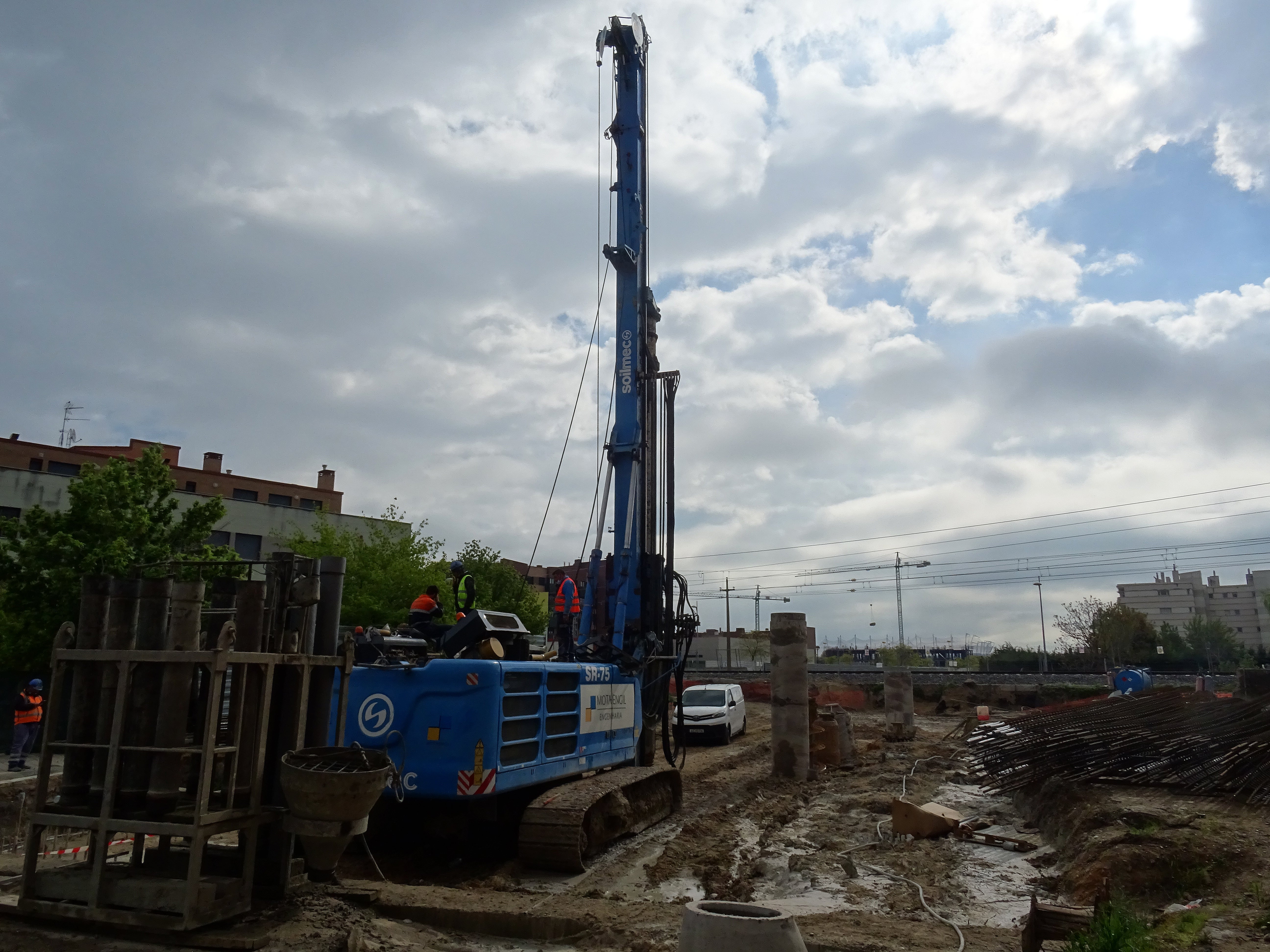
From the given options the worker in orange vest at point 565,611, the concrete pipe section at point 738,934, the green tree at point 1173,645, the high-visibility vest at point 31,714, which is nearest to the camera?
the concrete pipe section at point 738,934

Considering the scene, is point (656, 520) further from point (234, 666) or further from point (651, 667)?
point (234, 666)

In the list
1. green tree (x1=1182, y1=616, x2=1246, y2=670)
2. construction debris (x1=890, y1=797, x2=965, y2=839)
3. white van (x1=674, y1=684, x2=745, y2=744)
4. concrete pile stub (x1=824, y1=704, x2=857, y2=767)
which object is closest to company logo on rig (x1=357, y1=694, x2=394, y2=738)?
construction debris (x1=890, y1=797, x2=965, y2=839)

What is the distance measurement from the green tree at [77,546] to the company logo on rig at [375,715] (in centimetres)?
1117

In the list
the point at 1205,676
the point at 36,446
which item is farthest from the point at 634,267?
the point at 36,446

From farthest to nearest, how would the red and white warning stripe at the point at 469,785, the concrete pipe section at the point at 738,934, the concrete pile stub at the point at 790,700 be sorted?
the concrete pile stub at the point at 790,700
the red and white warning stripe at the point at 469,785
the concrete pipe section at the point at 738,934

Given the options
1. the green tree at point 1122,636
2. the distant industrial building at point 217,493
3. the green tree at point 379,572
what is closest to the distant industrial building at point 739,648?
the green tree at point 1122,636

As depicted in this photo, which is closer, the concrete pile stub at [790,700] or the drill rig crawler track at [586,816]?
the drill rig crawler track at [586,816]

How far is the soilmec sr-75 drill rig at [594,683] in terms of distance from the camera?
8.18 metres

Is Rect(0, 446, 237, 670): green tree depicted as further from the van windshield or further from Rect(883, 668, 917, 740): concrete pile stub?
Rect(883, 668, 917, 740): concrete pile stub

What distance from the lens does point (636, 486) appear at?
13727mm

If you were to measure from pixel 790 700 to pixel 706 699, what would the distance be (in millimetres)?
7184

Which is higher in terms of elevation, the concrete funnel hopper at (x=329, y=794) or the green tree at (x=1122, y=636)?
the green tree at (x=1122, y=636)

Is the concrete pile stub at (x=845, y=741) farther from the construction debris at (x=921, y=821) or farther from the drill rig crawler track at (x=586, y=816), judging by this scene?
the drill rig crawler track at (x=586, y=816)

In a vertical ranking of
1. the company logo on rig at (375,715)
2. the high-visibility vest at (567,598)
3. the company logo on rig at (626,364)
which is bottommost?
the company logo on rig at (375,715)
